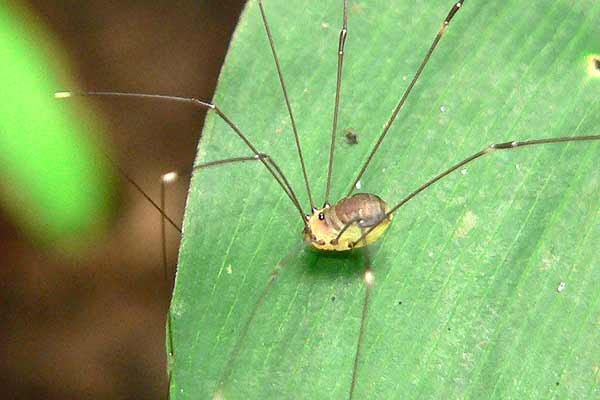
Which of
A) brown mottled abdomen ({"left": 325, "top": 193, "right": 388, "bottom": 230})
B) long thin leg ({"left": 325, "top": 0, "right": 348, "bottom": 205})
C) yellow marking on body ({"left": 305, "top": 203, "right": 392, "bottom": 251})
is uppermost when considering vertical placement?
long thin leg ({"left": 325, "top": 0, "right": 348, "bottom": 205})

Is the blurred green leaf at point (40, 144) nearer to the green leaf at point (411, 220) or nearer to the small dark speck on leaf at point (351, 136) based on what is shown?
the green leaf at point (411, 220)

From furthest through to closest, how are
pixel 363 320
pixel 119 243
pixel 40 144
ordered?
pixel 119 243 < pixel 40 144 < pixel 363 320

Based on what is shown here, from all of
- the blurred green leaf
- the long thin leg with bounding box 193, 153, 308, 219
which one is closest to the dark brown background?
the blurred green leaf

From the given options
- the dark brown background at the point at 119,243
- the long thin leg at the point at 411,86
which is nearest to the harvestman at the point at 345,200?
the long thin leg at the point at 411,86

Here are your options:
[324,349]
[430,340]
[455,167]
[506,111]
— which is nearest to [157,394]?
[324,349]

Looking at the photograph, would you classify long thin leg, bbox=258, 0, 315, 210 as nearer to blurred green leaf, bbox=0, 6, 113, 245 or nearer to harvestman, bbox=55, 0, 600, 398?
harvestman, bbox=55, 0, 600, 398

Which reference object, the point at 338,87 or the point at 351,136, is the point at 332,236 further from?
the point at 338,87

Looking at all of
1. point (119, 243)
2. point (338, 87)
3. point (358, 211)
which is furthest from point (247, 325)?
point (119, 243)
